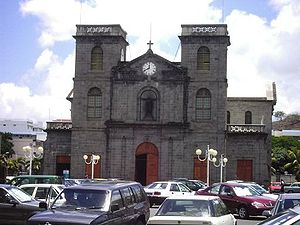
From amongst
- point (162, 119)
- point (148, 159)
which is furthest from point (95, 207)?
point (162, 119)

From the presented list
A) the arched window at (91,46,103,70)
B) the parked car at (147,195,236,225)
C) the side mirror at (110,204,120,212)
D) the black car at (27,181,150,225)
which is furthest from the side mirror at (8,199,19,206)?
the arched window at (91,46,103,70)

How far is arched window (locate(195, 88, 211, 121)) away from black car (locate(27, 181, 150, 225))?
131ft

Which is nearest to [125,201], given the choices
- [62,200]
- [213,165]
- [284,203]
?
[62,200]

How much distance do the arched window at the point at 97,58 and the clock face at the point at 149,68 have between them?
459 cm

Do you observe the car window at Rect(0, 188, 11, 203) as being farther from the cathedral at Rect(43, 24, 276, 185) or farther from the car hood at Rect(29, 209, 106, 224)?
the cathedral at Rect(43, 24, 276, 185)

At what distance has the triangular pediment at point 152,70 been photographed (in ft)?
183

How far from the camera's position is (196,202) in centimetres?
1420

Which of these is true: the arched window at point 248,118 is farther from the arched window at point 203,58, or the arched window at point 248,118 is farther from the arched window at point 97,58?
the arched window at point 97,58

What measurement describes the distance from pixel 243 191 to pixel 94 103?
3281 cm

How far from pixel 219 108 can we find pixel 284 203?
41542mm

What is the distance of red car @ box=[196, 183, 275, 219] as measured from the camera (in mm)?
25159

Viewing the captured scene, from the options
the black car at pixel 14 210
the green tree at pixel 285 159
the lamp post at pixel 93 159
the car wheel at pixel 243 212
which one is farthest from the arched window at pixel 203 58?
the black car at pixel 14 210

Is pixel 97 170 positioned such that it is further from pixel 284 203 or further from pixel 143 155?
pixel 284 203

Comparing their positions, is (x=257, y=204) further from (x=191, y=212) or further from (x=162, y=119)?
(x=162, y=119)
